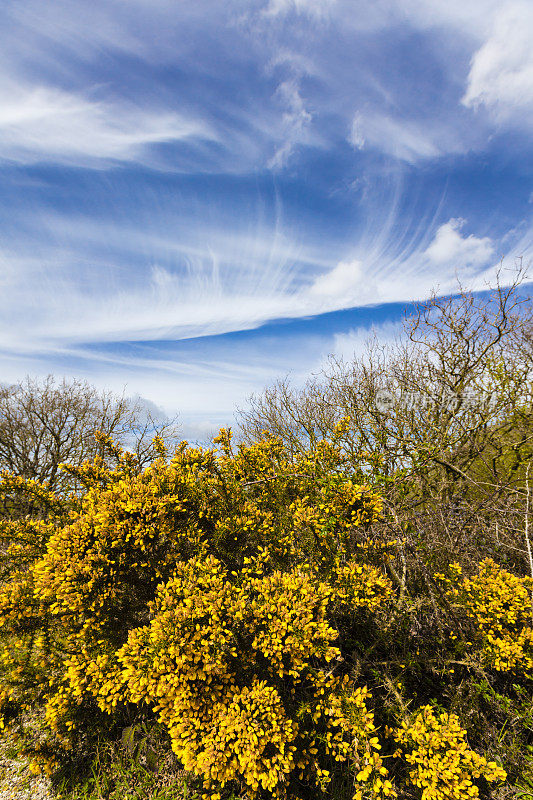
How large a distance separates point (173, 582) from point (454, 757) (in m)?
2.17

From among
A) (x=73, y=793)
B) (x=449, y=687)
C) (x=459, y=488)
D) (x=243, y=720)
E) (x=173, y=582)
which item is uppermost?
(x=459, y=488)

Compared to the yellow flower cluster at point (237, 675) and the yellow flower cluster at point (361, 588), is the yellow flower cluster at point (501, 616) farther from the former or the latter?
the yellow flower cluster at point (237, 675)

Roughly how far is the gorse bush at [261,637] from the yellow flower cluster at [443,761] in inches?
0.6

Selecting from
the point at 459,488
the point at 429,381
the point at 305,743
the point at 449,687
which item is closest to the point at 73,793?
the point at 305,743

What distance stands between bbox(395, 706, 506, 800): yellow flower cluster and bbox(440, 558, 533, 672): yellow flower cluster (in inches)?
29.6

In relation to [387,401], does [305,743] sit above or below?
below

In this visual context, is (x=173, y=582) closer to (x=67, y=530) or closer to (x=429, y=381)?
(x=67, y=530)

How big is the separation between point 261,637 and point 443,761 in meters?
1.37

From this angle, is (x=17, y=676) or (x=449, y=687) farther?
(x=17, y=676)

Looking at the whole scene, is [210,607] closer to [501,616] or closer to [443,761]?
[443,761]

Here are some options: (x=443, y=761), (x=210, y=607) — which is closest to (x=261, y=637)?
(x=210, y=607)

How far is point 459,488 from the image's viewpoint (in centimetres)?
559

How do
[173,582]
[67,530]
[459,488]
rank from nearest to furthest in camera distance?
[173,582], [67,530], [459,488]

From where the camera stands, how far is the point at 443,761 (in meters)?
2.16
